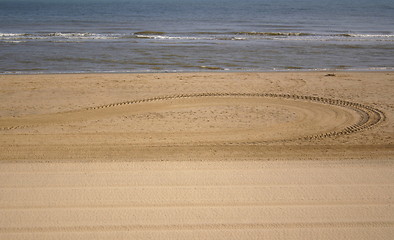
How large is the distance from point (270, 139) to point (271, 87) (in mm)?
4214

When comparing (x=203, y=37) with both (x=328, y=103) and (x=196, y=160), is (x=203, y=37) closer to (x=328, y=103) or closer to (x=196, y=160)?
(x=328, y=103)

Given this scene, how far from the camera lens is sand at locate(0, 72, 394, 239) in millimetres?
4422

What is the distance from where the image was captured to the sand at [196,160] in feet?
14.5

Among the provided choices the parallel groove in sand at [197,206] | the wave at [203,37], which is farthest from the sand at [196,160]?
the wave at [203,37]

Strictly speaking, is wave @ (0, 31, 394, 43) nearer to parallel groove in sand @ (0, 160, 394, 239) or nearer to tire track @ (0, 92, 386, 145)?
tire track @ (0, 92, 386, 145)

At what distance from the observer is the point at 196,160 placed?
6.37 m

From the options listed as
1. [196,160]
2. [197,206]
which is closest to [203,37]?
[196,160]

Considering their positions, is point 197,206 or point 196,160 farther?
point 196,160

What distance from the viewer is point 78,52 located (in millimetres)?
18406

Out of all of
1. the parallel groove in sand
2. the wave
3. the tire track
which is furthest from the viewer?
the wave

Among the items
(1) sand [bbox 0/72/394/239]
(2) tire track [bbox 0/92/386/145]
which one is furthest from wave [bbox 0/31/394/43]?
(2) tire track [bbox 0/92/386/145]

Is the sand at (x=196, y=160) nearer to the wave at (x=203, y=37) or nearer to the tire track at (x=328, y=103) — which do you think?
the tire track at (x=328, y=103)

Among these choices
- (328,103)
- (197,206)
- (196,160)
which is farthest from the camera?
(328,103)

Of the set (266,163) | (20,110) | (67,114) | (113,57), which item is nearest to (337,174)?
(266,163)
